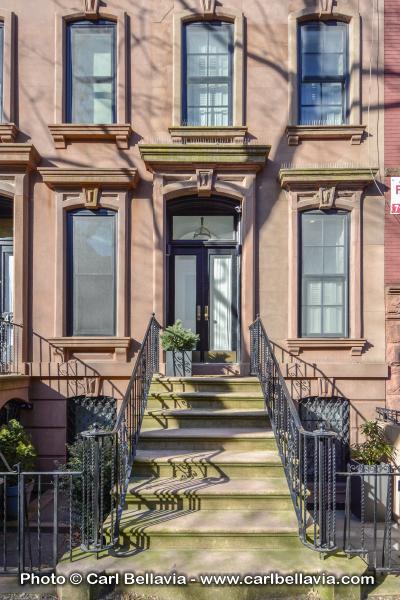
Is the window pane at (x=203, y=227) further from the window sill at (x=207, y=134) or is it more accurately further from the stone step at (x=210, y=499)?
the stone step at (x=210, y=499)

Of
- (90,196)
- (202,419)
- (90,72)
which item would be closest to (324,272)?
(202,419)

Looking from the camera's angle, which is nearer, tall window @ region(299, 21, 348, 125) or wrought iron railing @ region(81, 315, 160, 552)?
wrought iron railing @ region(81, 315, 160, 552)

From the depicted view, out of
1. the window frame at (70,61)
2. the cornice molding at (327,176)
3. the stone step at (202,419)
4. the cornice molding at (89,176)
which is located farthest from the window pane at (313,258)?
the window frame at (70,61)

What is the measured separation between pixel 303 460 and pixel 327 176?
5.06 meters

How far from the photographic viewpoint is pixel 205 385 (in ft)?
26.1

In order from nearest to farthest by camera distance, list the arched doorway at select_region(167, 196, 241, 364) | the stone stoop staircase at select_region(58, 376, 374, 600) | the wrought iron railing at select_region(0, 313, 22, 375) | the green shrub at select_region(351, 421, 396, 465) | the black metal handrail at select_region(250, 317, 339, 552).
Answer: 1. the stone stoop staircase at select_region(58, 376, 374, 600)
2. the black metal handrail at select_region(250, 317, 339, 552)
3. the green shrub at select_region(351, 421, 396, 465)
4. the wrought iron railing at select_region(0, 313, 22, 375)
5. the arched doorway at select_region(167, 196, 241, 364)

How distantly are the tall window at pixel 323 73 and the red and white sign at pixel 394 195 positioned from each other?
4.74ft

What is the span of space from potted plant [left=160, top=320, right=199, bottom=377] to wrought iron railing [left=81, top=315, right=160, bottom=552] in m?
1.11

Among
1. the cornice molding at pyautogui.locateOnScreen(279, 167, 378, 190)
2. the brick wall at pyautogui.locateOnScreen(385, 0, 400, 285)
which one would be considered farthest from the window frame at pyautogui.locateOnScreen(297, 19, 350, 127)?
the cornice molding at pyautogui.locateOnScreen(279, 167, 378, 190)

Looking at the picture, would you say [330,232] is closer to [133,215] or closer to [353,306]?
[353,306]

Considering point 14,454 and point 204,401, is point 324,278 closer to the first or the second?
point 204,401

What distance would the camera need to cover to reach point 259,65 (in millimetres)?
9211

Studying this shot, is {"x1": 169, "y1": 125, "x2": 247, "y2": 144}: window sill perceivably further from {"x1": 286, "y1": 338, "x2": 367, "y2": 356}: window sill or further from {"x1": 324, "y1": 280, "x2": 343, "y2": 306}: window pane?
{"x1": 286, "y1": 338, "x2": 367, "y2": 356}: window sill

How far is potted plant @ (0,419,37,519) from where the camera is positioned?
24.0ft
